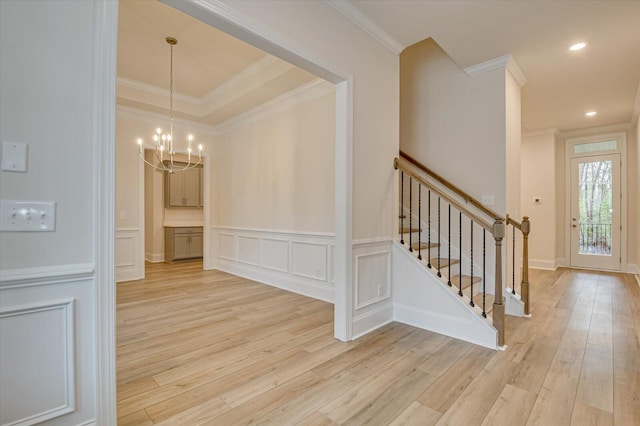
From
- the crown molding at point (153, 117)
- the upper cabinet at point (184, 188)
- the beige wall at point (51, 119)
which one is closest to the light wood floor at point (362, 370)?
the beige wall at point (51, 119)

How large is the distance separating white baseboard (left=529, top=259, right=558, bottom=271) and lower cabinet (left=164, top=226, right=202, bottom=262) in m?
7.57

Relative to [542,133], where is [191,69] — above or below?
above

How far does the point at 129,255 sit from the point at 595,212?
895cm

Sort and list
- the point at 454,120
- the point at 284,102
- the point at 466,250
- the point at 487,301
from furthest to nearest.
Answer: the point at 284,102 → the point at 454,120 → the point at 466,250 → the point at 487,301

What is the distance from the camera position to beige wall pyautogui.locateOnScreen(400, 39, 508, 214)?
3557mm

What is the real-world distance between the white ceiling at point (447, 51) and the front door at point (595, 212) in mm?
1054

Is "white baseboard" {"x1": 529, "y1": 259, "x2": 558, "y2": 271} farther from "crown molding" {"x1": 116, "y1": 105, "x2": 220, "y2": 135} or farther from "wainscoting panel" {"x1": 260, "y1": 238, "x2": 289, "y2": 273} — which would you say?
"crown molding" {"x1": 116, "y1": 105, "x2": 220, "y2": 135}

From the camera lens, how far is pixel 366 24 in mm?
2857

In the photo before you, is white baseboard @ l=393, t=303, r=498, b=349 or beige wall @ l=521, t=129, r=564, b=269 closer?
white baseboard @ l=393, t=303, r=498, b=349

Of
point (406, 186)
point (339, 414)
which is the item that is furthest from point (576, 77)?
point (339, 414)

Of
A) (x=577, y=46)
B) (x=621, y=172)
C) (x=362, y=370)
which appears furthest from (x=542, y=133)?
(x=362, y=370)

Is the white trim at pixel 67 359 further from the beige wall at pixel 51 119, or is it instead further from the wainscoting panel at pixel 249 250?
the wainscoting panel at pixel 249 250

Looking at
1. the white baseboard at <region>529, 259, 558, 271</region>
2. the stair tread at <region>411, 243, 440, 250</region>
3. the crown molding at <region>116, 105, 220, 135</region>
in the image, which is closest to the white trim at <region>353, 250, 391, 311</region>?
the stair tread at <region>411, 243, 440, 250</region>

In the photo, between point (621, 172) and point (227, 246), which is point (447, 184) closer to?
point (227, 246)
